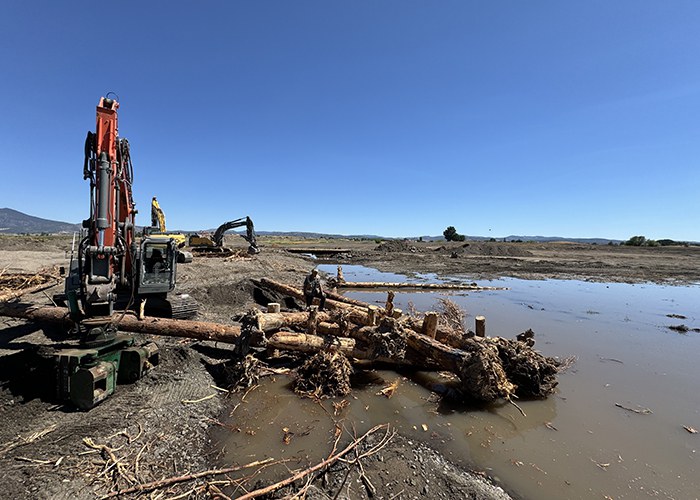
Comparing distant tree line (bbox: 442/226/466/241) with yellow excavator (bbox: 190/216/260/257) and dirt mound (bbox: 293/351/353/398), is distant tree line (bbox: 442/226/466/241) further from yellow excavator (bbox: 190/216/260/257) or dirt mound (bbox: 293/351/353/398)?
dirt mound (bbox: 293/351/353/398)

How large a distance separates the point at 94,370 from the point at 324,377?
143 inches

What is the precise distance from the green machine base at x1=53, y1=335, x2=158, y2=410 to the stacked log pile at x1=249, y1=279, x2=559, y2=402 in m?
1.97

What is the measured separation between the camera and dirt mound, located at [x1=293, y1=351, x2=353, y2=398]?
6.47 meters

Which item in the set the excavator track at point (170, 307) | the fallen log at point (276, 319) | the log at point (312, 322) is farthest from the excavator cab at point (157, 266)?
the log at point (312, 322)

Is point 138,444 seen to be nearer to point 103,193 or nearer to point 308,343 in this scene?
point 308,343

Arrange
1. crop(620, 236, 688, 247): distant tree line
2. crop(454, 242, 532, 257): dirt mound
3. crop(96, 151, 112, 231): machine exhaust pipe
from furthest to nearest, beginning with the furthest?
crop(620, 236, 688, 247): distant tree line → crop(454, 242, 532, 257): dirt mound → crop(96, 151, 112, 231): machine exhaust pipe

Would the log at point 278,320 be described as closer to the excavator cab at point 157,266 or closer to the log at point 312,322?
the log at point 312,322

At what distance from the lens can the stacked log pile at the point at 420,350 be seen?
6.32 metres

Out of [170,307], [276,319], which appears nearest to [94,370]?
[276,319]

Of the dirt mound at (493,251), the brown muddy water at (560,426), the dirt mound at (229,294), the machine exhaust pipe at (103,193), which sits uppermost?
the machine exhaust pipe at (103,193)

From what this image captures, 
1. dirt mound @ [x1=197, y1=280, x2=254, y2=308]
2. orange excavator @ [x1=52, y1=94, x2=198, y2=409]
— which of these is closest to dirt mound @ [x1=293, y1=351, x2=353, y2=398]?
orange excavator @ [x1=52, y1=94, x2=198, y2=409]

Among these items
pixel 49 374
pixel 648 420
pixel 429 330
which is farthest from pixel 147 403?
Answer: pixel 648 420

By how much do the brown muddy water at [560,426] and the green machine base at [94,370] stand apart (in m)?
1.82

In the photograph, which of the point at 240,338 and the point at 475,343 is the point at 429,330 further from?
the point at 240,338
